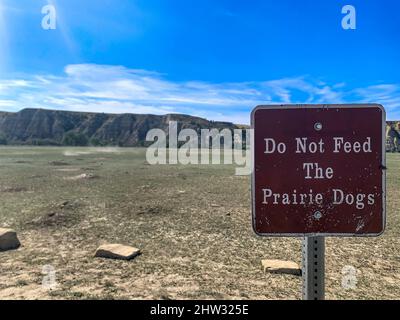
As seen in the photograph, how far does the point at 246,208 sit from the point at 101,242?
5.72 meters

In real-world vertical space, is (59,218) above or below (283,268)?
above

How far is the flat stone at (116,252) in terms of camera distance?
266 inches

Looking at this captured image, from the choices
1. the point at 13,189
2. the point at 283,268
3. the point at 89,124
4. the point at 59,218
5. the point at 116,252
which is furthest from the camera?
the point at 89,124

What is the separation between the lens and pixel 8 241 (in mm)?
7418

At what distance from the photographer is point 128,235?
866 centimetres

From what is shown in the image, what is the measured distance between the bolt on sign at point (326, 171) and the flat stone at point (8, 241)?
706 cm

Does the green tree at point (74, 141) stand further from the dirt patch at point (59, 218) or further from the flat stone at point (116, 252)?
the flat stone at point (116, 252)

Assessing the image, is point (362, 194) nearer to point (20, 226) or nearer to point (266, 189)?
point (266, 189)

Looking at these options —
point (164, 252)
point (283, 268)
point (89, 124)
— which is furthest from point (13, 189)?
point (89, 124)

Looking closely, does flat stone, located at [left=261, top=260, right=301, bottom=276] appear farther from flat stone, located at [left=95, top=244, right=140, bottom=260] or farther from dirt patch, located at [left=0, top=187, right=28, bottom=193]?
dirt patch, located at [left=0, top=187, right=28, bottom=193]

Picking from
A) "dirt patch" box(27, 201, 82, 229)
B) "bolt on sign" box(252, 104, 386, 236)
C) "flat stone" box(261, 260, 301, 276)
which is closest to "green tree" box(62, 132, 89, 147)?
"dirt patch" box(27, 201, 82, 229)

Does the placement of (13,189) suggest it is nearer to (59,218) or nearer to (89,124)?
(59,218)

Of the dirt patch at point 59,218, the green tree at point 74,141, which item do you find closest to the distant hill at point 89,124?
the green tree at point 74,141

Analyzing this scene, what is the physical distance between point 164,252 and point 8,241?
10.8 feet
